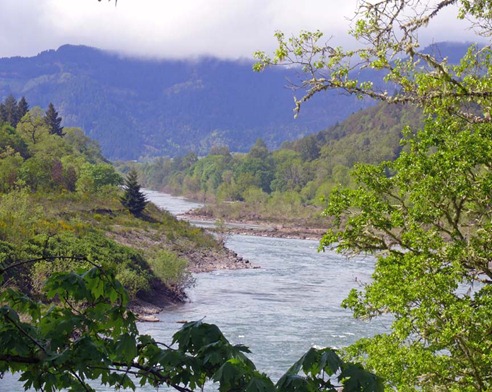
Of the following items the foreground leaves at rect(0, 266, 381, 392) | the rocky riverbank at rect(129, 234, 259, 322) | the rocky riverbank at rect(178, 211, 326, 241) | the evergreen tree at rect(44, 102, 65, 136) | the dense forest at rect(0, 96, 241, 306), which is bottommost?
the rocky riverbank at rect(178, 211, 326, 241)

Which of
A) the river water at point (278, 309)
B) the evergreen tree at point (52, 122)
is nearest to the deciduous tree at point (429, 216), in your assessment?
the river water at point (278, 309)

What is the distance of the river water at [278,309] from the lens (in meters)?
40.0

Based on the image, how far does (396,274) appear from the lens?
18328mm

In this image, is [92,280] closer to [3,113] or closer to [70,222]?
[70,222]

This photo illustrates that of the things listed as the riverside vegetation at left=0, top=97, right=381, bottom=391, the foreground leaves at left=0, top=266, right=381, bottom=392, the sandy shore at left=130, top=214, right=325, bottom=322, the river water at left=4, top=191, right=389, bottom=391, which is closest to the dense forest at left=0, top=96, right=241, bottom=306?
the riverside vegetation at left=0, top=97, right=381, bottom=391

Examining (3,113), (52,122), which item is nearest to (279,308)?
(3,113)

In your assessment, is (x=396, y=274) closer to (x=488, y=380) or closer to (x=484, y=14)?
(x=488, y=380)

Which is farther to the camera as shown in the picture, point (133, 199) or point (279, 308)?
point (133, 199)

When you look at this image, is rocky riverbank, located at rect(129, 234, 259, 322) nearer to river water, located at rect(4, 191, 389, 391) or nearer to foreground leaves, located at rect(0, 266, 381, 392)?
river water, located at rect(4, 191, 389, 391)

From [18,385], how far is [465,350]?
20.4 m

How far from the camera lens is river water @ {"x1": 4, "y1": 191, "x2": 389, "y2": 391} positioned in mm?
40000

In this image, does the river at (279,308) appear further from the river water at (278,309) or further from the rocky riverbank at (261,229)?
the rocky riverbank at (261,229)

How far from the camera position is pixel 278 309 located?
52000 millimetres

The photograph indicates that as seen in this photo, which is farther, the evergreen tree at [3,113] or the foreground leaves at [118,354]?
the evergreen tree at [3,113]
